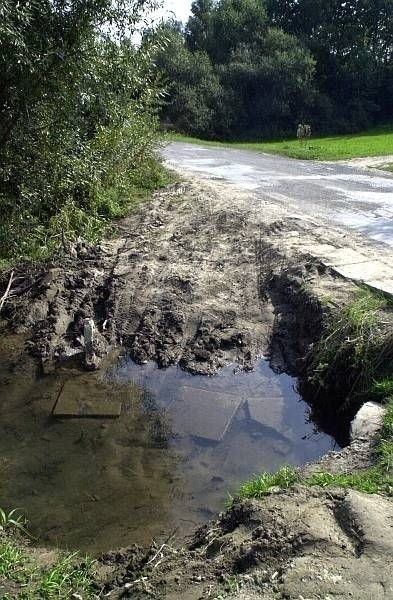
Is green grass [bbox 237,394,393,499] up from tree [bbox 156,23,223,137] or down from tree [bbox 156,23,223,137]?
down

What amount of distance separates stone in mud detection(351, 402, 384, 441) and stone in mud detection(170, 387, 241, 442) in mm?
1572

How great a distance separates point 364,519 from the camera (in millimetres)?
3896

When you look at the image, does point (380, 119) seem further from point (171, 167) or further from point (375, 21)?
point (171, 167)

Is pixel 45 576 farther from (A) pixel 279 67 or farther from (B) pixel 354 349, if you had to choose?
(A) pixel 279 67

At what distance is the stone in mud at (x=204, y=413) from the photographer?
262 inches

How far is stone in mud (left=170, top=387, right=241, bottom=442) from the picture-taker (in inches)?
262

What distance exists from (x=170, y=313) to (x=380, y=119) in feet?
123

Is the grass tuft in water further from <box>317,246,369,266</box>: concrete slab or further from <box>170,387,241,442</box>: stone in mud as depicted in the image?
<box>317,246,369,266</box>: concrete slab

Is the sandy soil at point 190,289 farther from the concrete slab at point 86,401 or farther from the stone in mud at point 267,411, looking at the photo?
the stone in mud at point 267,411

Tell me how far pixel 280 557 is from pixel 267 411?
128 inches

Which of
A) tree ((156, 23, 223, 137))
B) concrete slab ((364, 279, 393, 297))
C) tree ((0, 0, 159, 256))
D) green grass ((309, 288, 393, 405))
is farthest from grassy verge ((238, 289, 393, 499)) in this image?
tree ((156, 23, 223, 137))

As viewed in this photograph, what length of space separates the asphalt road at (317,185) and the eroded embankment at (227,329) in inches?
33.0

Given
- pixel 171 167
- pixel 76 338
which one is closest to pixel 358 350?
pixel 76 338

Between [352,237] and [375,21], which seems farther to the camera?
[375,21]
